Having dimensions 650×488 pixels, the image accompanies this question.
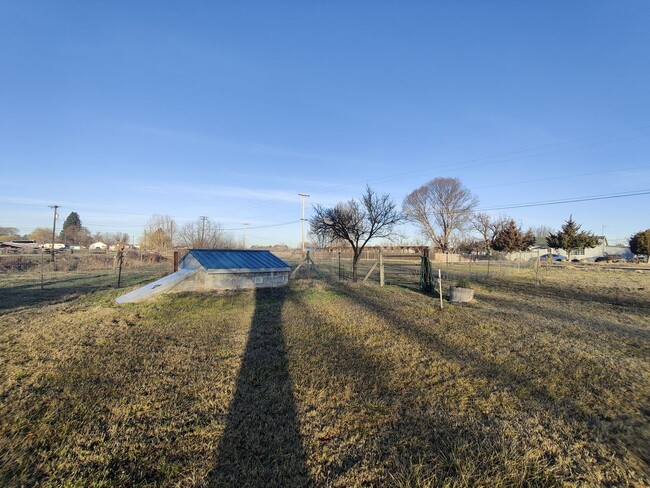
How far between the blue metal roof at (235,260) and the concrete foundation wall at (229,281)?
290 millimetres

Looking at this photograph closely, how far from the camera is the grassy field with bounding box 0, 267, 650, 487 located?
2.69 meters

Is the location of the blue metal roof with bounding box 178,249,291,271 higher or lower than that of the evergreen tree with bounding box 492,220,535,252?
lower

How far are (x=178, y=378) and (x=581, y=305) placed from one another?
41.1 feet

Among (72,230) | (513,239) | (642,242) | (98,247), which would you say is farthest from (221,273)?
(72,230)

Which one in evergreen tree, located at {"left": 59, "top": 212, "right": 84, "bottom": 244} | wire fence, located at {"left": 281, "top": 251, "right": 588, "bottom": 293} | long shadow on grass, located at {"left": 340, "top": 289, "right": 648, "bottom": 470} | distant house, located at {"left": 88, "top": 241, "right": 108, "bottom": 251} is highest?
evergreen tree, located at {"left": 59, "top": 212, "right": 84, "bottom": 244}

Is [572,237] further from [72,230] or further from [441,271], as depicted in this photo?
[72,230]

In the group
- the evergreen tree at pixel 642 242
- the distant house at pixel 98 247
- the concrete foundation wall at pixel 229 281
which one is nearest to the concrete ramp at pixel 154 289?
the concrete foundation wall at pixel 229 281

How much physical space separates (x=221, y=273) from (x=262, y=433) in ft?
33.8

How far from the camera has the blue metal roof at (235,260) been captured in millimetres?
13164

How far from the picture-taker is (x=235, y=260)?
1406 cm

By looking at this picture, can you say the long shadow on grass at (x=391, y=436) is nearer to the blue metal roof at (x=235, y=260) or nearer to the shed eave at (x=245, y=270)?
the shed eave at (x=245, y=270)

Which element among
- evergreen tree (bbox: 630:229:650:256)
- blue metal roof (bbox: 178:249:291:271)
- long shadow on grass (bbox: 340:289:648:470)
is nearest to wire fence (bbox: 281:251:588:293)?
long shadow on grass (bbox: 340:289:648:470)

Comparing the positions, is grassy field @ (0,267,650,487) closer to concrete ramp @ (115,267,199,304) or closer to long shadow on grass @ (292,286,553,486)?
long shadow on grass @ (292,286,553,486)

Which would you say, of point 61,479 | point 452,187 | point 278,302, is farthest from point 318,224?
point 452,187
